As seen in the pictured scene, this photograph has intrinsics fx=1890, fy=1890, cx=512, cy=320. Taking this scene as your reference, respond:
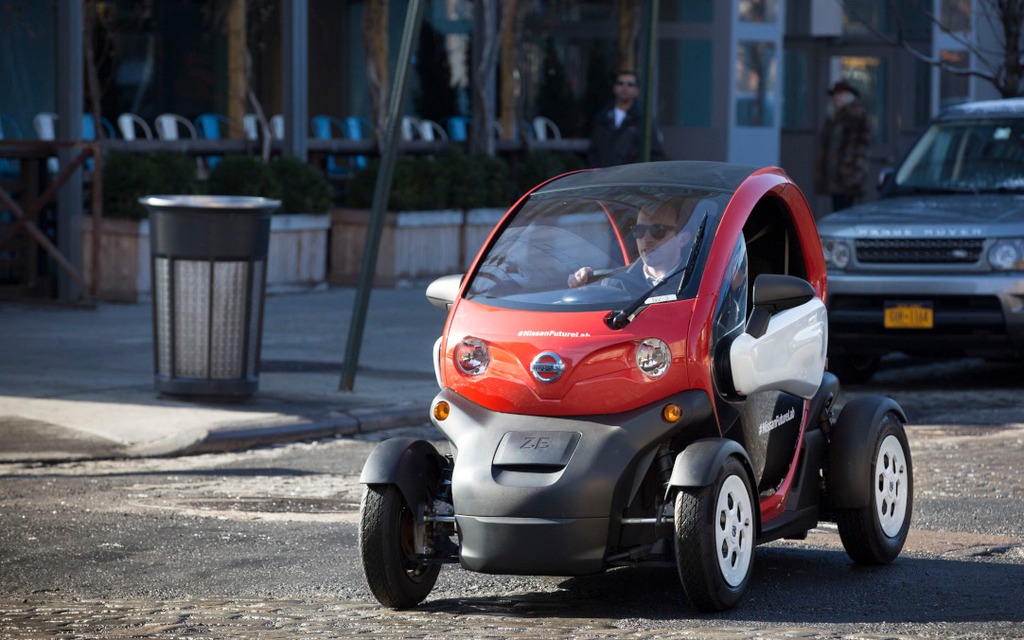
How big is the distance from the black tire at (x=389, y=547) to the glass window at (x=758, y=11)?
21.4 metres

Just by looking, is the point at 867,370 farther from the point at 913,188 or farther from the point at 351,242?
the point at 351,242

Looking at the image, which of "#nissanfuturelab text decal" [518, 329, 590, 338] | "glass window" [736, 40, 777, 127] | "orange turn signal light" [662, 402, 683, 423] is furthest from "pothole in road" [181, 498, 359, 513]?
"glass window" [736, 40, 777, 127]

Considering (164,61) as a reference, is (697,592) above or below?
below

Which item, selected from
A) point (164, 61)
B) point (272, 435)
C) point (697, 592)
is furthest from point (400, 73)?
point (164, 61)

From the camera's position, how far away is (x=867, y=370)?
13.5 m

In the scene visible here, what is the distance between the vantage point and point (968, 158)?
1412cm

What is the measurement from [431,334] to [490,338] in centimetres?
873

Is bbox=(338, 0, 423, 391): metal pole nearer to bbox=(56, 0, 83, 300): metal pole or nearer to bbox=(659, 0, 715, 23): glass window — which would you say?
bbox=(56, 0, 83, 300): metal pole

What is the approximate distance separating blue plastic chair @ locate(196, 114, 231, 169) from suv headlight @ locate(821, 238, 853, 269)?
34.5 ft

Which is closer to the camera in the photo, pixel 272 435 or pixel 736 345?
pixel 736 345

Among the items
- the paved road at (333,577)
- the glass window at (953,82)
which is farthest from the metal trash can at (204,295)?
the glass window at (953,82)

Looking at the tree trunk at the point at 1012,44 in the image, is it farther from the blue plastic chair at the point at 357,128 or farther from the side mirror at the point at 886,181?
the blue plastic chair at the point at 357,128

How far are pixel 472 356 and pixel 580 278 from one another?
49 cm

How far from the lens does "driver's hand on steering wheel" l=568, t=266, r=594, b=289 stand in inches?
265
